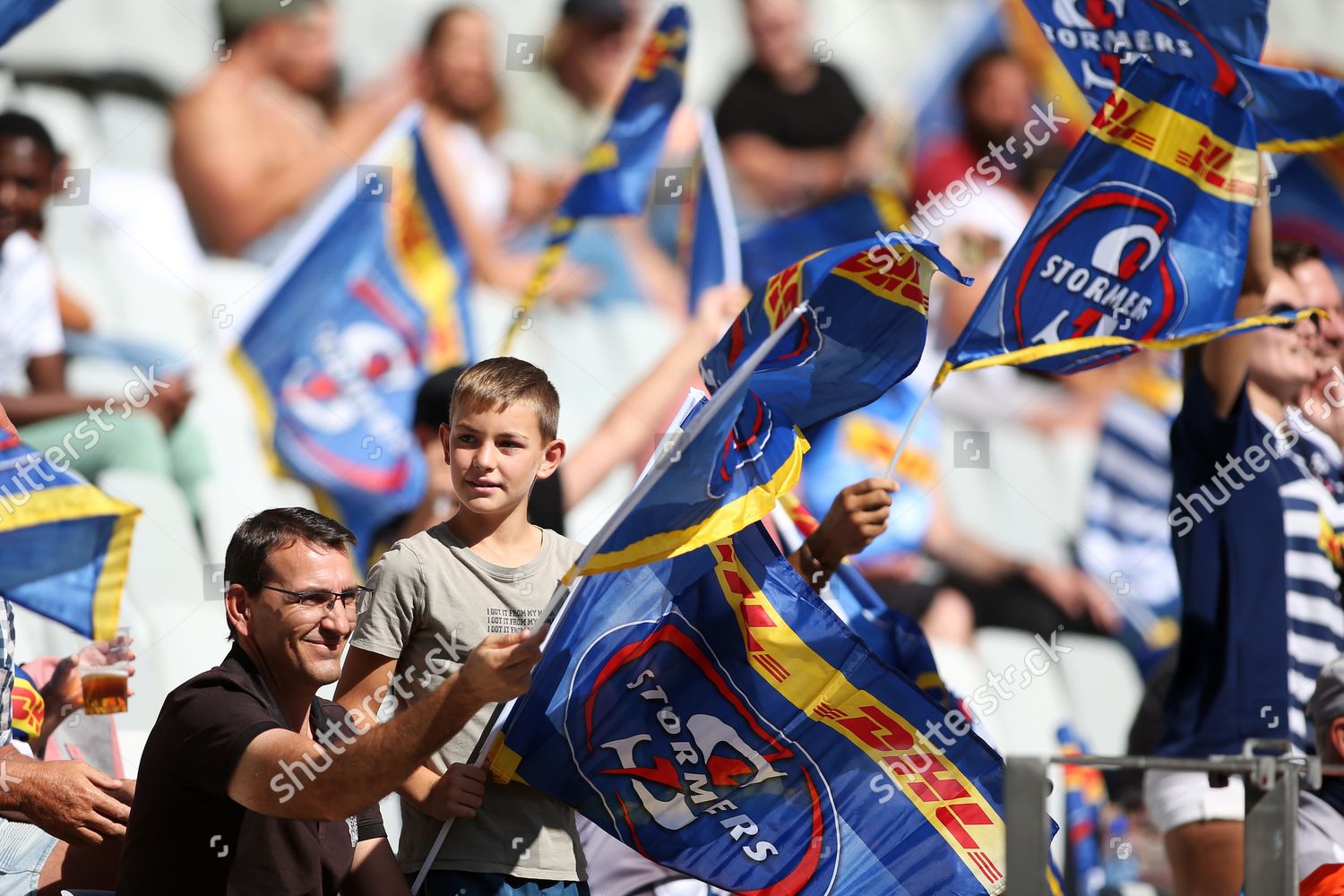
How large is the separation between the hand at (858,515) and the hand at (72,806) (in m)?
1.52

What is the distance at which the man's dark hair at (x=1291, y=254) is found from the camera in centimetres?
478

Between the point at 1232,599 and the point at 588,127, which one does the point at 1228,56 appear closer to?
the point at 1232,599

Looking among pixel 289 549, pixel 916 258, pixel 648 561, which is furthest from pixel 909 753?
pixel 289 549

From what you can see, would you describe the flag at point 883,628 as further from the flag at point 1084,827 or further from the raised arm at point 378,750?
the flag at point 1084,827

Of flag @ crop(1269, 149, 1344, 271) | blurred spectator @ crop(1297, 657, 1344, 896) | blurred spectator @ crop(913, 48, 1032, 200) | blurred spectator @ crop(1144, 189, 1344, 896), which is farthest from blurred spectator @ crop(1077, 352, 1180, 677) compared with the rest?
blurred spectator @ crop(1297, 657, 1344, 896)

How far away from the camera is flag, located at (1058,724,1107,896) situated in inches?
232

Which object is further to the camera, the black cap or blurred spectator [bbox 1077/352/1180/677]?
blurred spectator [bbox 1077/352/1180/677]

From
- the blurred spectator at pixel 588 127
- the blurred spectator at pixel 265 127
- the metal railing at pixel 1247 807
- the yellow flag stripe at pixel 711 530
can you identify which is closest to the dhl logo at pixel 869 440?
the blurred spectator at pixel 588 127

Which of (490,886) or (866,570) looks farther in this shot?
(866,570)

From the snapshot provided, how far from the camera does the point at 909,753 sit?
300 cm

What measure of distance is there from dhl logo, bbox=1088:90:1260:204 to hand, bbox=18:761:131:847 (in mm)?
2708

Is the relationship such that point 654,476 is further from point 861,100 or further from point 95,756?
point 861,100

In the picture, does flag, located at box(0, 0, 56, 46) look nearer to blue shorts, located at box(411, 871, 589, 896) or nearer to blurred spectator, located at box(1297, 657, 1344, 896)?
blue shorts, located at box(411, 871, 589, 896)

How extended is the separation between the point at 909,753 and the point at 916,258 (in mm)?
976
